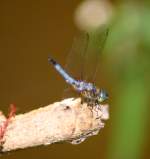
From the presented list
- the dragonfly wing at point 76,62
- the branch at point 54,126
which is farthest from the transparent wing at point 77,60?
the branch at point 54,126

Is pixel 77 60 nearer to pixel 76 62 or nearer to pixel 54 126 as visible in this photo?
pixel 76 62

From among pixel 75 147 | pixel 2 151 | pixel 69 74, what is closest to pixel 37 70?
pixel 75 147

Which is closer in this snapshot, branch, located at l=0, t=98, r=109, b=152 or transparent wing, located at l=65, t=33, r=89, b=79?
branch, located at l=0, t=98, r=109, b=152

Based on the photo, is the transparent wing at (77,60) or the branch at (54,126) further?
the transparent wing at (77,60)

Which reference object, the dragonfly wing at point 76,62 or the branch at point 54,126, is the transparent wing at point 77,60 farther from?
the branch at point 54,126

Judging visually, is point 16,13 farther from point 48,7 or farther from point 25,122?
point 25,122

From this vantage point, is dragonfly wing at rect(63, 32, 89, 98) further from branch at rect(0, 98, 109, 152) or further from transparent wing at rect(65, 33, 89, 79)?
branch at rect(0, 98, 109, 152)

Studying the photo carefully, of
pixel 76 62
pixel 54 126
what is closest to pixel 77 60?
pixel 76 62

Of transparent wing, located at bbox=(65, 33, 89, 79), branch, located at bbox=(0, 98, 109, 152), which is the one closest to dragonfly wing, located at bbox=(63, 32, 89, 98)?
transparent wing, located at bbox=(65, 33, 89, 79)
